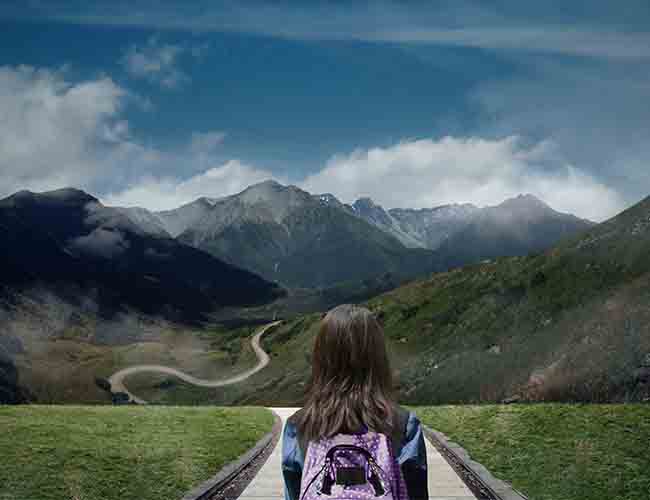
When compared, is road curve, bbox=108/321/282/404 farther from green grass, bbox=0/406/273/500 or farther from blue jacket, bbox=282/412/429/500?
blue jacket, bbox=282/412/429/500

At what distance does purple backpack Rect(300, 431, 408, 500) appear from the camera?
450 cm

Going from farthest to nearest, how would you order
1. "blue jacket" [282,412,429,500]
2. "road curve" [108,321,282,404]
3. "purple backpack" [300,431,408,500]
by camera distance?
"road curve" [108,321,282,404]
"blue jacket" [282,412,429,500]
"purple backpack" [300,431,408,500]

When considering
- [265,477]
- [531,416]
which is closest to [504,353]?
[531,416]

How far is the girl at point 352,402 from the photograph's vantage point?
15.5 feet

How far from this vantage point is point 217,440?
65.4 feet

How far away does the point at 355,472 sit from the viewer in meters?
4.55

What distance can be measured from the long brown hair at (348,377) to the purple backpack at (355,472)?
156 millimetres

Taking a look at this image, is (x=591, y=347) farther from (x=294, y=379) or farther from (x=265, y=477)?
(x=294, y=379)

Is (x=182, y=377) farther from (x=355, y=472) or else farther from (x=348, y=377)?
(x=355, y=472)

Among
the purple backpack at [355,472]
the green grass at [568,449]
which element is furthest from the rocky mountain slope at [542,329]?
the purple backpack at [355,472]

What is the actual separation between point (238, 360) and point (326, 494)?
18971 cm

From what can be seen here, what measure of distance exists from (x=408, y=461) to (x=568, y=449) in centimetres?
1239

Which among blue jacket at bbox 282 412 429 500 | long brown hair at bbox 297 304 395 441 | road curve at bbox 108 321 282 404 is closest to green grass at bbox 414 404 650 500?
blue jacket at bbox 282 412 429 500

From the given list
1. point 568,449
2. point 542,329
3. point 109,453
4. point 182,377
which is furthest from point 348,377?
point 182,377
